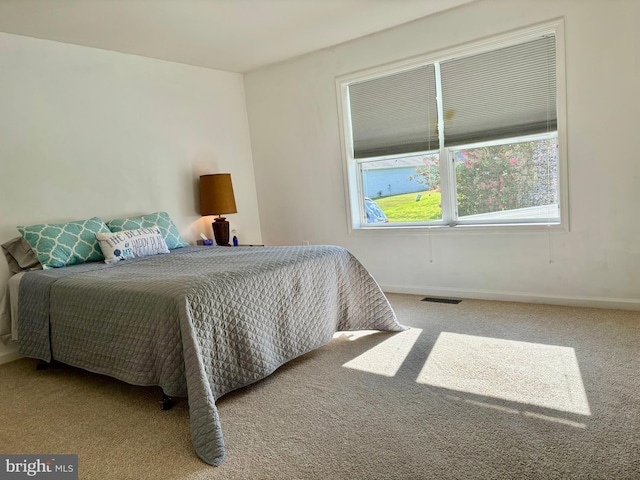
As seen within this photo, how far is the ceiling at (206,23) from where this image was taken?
2977 millimetres

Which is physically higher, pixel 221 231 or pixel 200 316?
pixel 221 231

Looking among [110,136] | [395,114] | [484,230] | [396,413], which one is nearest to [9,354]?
[110,136]

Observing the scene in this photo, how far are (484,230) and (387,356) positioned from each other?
1.59 meters

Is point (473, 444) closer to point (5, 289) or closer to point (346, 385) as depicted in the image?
point (346, 385)

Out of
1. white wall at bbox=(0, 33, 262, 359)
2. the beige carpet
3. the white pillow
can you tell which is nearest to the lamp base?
white wall at bbox=(0, 33, 262, 359)

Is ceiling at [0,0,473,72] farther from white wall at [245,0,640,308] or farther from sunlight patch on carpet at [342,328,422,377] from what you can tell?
sunlight patch on carpet at [342,328,422,377]

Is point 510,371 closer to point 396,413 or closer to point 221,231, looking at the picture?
point 396,413

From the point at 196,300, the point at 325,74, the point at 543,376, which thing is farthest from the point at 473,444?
the point at 325,74

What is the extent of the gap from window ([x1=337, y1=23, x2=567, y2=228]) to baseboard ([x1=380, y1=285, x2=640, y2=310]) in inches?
23.5

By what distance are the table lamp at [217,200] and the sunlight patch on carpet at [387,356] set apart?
2070 mm

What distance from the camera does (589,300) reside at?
335 cm

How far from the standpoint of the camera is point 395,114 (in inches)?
161

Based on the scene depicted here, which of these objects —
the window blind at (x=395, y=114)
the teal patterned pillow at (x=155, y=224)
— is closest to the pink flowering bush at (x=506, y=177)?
the window blind at (x=395, y=114)

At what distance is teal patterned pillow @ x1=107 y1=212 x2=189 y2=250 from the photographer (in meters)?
3.64
